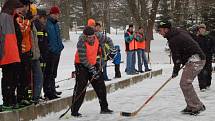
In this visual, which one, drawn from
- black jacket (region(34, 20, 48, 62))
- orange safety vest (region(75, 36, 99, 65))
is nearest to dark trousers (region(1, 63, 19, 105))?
black jacket (region(34, 20, 48, 62))

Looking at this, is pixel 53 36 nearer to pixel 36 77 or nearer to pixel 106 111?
pixel 36 77

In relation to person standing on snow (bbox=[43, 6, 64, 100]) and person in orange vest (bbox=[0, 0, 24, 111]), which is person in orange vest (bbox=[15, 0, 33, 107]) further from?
person standing on snow (bbox=[43, 6, 64, 100])

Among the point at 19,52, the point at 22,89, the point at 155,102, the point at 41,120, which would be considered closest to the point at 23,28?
the point at 19,52

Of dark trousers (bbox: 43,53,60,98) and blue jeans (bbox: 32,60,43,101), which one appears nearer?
blue jeans (bbox: 32,60,43,101)

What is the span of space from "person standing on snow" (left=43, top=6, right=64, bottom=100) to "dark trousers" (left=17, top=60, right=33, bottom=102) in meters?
0.98

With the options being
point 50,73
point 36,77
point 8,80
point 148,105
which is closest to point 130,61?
point 148,105

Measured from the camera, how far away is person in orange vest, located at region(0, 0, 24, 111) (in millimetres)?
7555

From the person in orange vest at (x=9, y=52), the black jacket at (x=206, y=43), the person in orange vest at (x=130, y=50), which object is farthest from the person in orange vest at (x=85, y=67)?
the person in orange vest at (x=130, y=50)

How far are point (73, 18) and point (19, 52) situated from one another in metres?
53.1

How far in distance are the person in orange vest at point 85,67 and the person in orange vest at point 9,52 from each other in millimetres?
1326

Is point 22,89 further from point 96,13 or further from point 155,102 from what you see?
point 96,13

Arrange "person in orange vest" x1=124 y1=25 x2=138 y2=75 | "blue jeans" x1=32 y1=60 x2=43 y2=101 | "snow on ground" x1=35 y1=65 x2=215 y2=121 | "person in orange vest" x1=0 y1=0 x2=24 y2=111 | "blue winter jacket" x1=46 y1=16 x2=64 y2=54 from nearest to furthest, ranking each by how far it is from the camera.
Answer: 1. "person in orange vest" x1=0 y1=0 x2=24 y2=111
2. "blue jeans" x1=32 y1=60 x2=43 y2=101
3. "snow on ground" x1=35 y1=65 x2=215 y2=121
4. "blue winter jacket" x1=46 y1=16 x2=64 y2=54
5. "person in orange vest" x1=124 y1=25 x2=138 y2=75

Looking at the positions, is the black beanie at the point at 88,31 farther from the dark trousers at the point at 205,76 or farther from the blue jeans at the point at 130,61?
the blue jeans at the point at 130,61

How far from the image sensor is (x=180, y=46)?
8.68 metres
